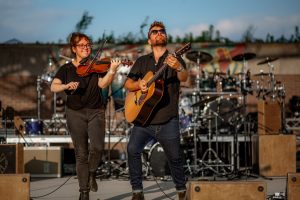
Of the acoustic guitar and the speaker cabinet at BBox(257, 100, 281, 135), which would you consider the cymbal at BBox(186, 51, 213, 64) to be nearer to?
the speaker cabinet at BBox(257, 100, 281, 135)

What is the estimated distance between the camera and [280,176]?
42.5ft

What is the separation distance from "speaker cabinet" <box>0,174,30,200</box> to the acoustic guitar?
5.38 ft

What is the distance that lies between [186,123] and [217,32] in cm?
820

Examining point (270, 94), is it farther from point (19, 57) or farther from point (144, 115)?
point (144, 115)

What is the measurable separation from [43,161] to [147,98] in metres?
6.07

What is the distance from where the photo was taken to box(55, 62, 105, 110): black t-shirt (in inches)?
336

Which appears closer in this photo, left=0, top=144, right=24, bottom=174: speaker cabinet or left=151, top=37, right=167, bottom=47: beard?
left=151, top=37, right=167, bottom=47: beard

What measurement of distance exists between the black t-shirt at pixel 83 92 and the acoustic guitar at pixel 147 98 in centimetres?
50

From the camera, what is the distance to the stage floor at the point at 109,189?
9.85 m

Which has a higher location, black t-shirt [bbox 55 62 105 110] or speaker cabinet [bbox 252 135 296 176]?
black t-shirt [bbox 55 62 105 110]

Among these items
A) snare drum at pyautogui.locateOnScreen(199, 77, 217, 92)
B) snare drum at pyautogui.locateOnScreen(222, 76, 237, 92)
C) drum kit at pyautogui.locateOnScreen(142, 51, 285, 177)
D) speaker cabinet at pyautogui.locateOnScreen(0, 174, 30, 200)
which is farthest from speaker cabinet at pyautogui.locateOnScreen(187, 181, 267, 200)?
snare drum at pyautogui.locateOnScreen(199, 77, 217, 92)

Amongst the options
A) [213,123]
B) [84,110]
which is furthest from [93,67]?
[213,123]

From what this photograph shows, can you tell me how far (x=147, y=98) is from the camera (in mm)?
8094

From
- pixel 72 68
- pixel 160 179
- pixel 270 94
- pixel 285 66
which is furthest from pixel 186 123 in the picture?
pixel 285 66
